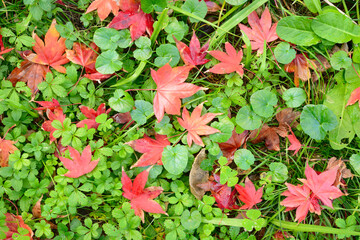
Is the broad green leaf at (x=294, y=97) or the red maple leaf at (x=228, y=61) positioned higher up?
the red maple leaf at (x=228, y=61)

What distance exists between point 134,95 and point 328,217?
4.91 feet

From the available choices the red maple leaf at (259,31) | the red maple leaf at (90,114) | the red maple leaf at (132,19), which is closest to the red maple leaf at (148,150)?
the red maple leaf at (90,114)

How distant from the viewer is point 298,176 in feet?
6.48

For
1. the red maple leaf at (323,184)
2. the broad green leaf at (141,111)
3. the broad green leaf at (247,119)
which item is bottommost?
the red maple leaf at (323,184)

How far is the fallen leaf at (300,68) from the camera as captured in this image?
6.47 ft

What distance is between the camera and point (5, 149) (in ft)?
6.16

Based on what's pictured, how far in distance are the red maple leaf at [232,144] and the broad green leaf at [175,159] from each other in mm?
290

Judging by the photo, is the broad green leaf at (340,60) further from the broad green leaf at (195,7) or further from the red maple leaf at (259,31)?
the broad green leaf at (195,7)

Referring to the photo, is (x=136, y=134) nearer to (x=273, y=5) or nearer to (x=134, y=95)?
(x=134, y=95)

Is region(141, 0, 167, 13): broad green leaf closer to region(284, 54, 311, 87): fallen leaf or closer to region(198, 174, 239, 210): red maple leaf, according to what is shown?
region(284, 54, 311, 87): fallen leaf

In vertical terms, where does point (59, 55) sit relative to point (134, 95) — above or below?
above

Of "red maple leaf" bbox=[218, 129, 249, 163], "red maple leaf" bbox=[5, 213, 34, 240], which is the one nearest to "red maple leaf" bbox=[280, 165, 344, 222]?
"red maple leaf" bbox=[218, 129, 249, 163]

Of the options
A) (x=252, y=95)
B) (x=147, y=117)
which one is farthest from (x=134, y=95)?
(x=252, y=95)

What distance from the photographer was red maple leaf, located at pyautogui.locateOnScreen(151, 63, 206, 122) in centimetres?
181
